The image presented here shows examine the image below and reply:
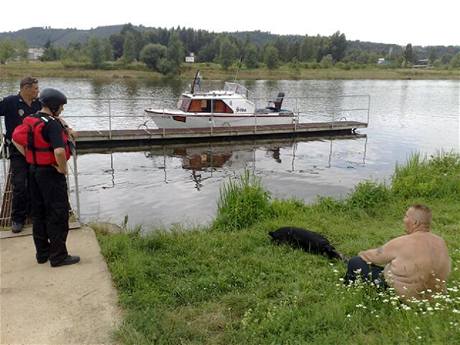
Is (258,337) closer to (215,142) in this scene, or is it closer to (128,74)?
(215,142)

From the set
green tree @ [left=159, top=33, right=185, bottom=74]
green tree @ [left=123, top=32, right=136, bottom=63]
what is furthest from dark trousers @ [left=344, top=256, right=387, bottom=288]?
green tree @ [left=123, top=32, right=136, bottom=63]

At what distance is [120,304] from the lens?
13.7 feet

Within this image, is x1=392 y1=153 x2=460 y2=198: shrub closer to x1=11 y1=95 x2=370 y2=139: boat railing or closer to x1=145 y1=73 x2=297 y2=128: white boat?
x1=11 y1=95 x2=370 y2=139: boat railing

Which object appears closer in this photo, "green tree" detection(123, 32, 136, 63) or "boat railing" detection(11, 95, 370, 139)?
"boat railing" detection(11, 95, 370, 139)

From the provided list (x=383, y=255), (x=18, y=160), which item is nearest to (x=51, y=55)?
(x=18, y=160)

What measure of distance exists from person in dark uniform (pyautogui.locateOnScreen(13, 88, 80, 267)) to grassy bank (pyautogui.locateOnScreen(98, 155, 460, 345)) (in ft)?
2.20

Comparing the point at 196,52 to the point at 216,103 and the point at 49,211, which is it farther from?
the point at 49,211

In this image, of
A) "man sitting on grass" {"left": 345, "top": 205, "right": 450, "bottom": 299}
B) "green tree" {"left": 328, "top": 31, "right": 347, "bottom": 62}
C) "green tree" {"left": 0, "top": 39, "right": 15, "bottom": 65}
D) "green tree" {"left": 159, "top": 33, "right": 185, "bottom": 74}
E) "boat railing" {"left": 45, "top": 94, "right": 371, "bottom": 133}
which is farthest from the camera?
"green tree" {"left": 328, "top": 31, "right": 347, "bottom": 62}

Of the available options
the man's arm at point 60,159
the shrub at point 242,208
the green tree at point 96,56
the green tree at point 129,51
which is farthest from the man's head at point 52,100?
the green tree at point 129,51

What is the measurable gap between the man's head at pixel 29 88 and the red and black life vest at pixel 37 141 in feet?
4.19

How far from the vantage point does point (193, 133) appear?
19578mm

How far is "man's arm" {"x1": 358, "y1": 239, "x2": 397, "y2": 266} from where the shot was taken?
4141mm

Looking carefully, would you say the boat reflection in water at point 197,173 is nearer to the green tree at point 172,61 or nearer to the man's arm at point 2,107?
the man's arm at point 2,107

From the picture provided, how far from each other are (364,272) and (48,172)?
11.0 ft
